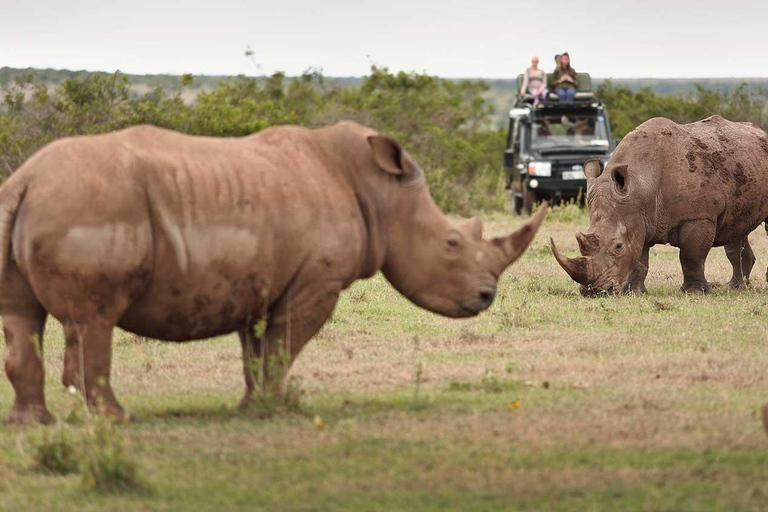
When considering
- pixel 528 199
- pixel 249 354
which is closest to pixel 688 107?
pixel 528 199

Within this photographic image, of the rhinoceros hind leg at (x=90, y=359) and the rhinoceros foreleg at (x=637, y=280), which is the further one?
the rhinoceros foreleg at (x=637, y=280)

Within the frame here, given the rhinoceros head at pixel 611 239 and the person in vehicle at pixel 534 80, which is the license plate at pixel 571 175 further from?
the rhinoceros head at pixel 611 239

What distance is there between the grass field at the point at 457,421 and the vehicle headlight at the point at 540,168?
43.5 ft

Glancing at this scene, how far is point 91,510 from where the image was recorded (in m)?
5.68

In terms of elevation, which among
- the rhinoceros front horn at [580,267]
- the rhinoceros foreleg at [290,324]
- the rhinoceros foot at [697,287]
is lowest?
the rhinoceros foot at [697,287]

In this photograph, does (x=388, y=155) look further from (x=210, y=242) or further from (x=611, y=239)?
(x=611, y=239)

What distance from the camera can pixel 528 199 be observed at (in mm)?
25891

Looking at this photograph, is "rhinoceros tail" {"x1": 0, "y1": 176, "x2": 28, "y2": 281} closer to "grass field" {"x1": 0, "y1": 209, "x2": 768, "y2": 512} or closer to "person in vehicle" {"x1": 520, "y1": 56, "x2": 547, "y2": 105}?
"grass field" {"x1": 0, "y1": 209, "x2": 768, "y2": 512}

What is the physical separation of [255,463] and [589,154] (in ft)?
65.1

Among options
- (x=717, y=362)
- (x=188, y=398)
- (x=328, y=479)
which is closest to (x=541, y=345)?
(x=717, y=362)

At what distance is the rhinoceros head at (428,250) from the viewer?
7.80 meters

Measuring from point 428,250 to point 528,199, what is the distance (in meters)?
18.3

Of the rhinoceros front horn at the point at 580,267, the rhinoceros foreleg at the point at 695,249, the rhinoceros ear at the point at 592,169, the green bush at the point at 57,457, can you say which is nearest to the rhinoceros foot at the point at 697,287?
the rhinoceros foreleg at the point at 695,249

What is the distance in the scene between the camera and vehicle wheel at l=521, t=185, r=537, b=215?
2577 cm
